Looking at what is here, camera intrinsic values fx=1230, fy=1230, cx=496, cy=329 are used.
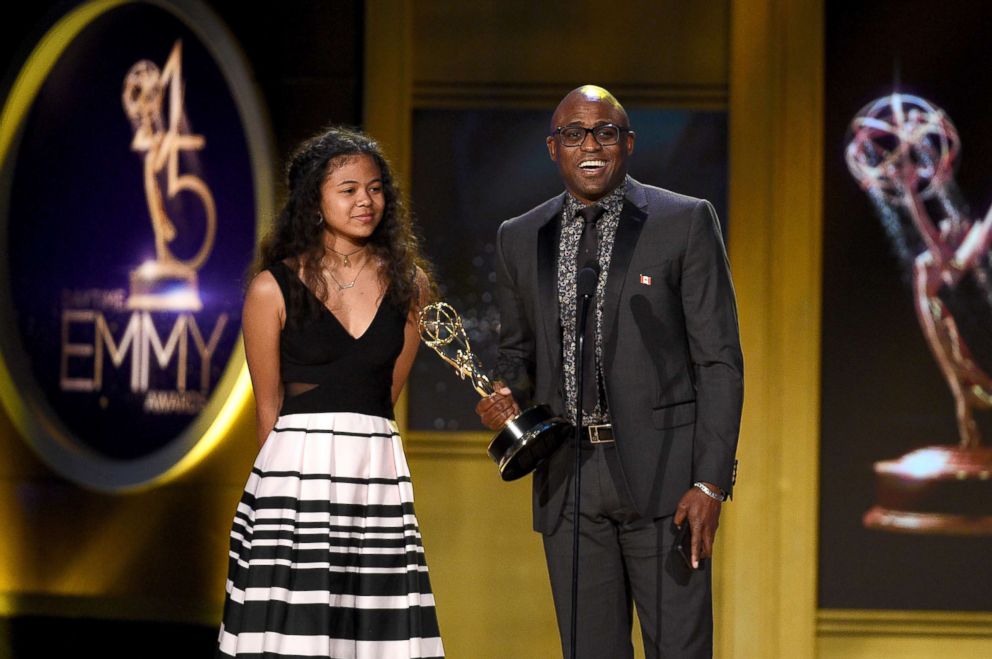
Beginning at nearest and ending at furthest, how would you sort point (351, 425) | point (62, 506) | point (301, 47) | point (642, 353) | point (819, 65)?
1. point (642, 353)
2. point (351, 425)
3. point (819, 65)
4. point (301, 47)
5. point (62, 506)

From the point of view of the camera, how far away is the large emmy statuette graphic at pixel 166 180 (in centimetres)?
516

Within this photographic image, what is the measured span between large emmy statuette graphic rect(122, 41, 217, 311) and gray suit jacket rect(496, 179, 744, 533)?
262cm

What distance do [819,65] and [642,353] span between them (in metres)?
2.14

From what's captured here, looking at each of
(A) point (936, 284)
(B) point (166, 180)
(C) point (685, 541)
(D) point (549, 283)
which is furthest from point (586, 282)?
(B) point (166, 180)

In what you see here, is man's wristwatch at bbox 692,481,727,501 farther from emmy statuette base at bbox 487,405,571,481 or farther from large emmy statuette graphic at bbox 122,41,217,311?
large emmy statuette graphic at bbox 122,41,217,311

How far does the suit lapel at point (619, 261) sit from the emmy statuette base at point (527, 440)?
0.75ft

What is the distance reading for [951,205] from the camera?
14.8 ft

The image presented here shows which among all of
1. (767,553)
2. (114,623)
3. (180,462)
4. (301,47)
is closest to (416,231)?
(301,47)

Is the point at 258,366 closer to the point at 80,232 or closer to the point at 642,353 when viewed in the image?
the point at 642,353

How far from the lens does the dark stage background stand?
450 cm

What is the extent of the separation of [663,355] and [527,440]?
0.38 m

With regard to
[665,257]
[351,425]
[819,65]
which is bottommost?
[351,425]

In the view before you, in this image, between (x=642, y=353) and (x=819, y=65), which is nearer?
(x=642, y=353)

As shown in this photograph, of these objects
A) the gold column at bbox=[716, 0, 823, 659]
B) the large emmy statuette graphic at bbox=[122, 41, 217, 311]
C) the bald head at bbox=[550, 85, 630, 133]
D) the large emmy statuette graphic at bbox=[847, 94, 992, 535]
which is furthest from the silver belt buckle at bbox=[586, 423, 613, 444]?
the large emmy statuette graphic at bbox=[122, 41, 217, 311]
